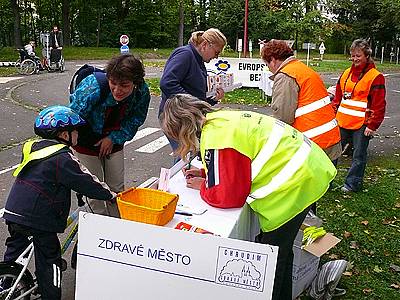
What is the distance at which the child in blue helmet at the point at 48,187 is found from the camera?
9.78 feet

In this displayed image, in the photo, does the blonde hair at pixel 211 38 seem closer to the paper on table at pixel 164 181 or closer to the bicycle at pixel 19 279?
the paper on table at pixel 164 181

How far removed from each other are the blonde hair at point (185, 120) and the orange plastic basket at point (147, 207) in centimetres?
31

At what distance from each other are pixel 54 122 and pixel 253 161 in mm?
1226

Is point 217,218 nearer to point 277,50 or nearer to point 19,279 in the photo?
point 19,279

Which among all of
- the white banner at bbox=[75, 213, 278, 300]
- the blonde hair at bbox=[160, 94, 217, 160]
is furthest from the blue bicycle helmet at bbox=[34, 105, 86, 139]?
the white banner at bbox=[75, 213, 278, 300]

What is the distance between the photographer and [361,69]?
18.9 feet

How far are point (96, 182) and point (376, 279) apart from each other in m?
2.58

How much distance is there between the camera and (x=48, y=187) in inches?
118

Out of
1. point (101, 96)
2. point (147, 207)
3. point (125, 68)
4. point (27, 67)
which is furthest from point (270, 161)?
point (27, 67)

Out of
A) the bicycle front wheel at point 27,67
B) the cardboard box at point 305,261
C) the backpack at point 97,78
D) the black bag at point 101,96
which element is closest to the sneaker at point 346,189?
the cardboard box at point 305,261

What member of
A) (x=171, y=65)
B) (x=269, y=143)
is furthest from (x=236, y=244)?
(x=171, y=65)

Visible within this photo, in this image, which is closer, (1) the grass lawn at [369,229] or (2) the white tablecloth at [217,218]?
(2) the white tablecloth at [217,218]

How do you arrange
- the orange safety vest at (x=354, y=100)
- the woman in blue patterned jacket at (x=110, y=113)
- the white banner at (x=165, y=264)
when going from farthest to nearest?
the orange safety vest at (x=354, y=100) < the woman in blue patterned jacket at (x=110, y=113) < the white banner at (x=165, y=264)

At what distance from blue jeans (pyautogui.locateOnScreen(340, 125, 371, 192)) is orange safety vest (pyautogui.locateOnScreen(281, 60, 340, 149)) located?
4.37 feet
